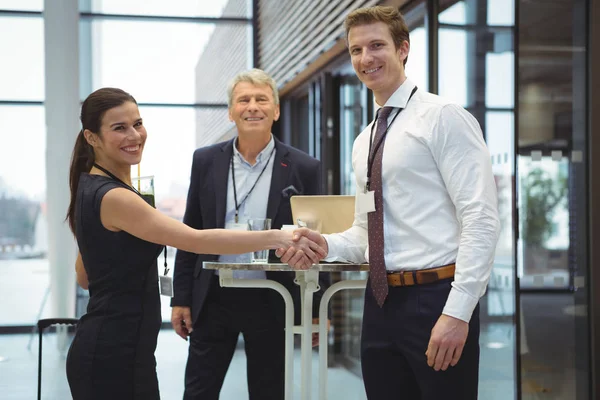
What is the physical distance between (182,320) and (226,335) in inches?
8.4

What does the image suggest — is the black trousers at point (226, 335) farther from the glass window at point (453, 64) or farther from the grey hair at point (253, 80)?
the glass window at point (453, 64)

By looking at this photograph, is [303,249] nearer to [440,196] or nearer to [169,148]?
[440,196]

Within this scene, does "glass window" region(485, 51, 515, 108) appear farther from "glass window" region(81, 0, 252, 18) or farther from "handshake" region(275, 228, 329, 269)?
"glass window" region(81, 0, 252, 18)

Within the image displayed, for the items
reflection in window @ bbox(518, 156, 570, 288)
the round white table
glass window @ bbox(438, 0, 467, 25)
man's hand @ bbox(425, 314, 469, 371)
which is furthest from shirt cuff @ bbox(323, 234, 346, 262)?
glass window @ bbox(438, 0, 467, 25)

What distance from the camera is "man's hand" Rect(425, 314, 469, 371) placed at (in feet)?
6.75

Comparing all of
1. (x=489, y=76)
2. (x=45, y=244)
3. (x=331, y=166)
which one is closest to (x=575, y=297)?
(x=489, y=76)

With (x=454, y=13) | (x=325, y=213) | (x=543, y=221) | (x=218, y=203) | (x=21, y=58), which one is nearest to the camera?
(x=325, y=213)

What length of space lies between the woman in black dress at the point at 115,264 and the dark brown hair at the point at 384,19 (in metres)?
0.80

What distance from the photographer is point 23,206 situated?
32.6 feet

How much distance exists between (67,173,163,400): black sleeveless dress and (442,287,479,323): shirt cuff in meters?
0.96

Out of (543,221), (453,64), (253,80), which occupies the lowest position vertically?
(543,221)

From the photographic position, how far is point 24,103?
9.91m

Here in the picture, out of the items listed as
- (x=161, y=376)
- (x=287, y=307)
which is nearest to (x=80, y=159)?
(x=287, y=307)

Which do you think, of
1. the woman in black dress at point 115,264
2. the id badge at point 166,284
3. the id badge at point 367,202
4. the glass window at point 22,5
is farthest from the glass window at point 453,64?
the glass window at point 22,5
